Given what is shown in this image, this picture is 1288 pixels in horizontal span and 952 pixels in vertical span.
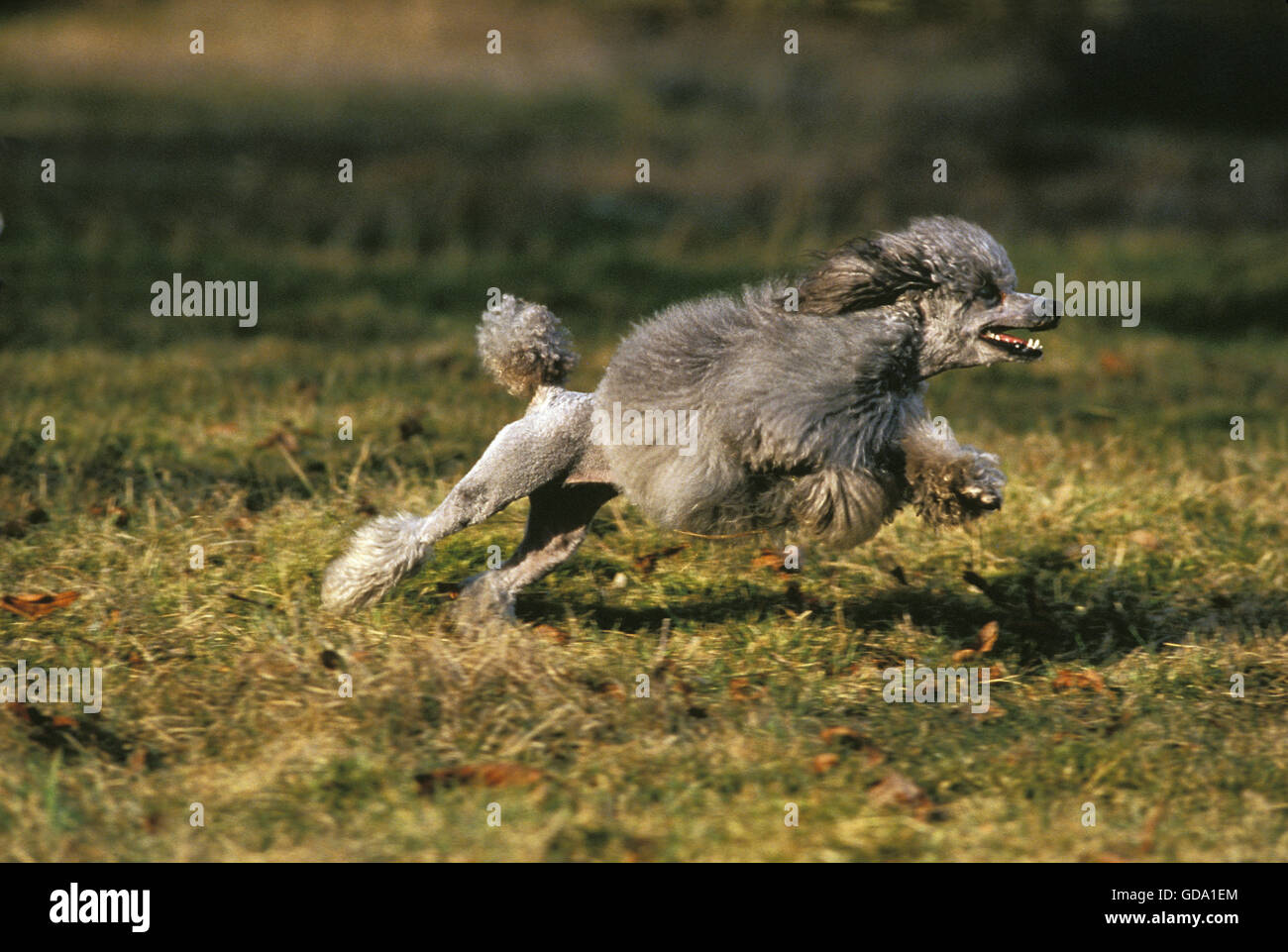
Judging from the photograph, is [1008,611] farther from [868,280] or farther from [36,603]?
[36,603]

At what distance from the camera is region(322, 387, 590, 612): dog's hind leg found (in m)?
4.08

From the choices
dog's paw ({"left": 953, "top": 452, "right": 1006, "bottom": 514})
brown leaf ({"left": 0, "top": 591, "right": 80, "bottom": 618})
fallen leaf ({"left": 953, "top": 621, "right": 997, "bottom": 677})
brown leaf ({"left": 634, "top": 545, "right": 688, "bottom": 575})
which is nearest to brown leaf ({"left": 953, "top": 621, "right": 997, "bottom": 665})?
fallen leaf ({"left": 953, "top": 621, "right": 997, "bottom": 677})

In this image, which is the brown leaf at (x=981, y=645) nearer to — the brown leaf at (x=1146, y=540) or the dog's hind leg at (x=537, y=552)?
the brown leaf at (x=1146, y=540)

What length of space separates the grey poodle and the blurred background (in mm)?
3039

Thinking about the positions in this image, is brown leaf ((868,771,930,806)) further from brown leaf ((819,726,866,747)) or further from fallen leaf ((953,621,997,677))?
fallen leaf ((953,621,997,677))

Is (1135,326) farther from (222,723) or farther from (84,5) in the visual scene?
(84,5)

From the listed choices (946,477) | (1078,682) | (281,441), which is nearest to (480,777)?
(946,477)

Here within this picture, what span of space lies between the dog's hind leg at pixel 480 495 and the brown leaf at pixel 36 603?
3.01 feet

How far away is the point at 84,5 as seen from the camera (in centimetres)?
2025

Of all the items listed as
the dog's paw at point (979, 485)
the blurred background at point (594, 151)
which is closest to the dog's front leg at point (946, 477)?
the dog's paw at point (979, 485)

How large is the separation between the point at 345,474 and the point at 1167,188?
10.4 m

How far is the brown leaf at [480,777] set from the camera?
3500mm

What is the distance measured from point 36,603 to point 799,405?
2591 millimetres

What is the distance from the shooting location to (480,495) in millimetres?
4133
